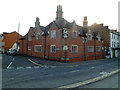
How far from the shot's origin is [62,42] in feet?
77.6

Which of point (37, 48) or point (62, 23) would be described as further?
point (37, 48)

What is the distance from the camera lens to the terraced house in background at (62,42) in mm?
24000

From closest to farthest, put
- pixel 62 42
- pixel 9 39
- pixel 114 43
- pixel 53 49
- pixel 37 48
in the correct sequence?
pixel 62 42 < pixel 53 49 < pixel 37 48 < pixel 114 43 < pixel 9 39

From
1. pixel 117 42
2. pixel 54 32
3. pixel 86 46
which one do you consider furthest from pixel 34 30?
pixel 117 42

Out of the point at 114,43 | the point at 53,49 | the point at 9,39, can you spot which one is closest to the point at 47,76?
the point at 53,49

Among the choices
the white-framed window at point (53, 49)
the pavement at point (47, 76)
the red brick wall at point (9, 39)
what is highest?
the red brick wall at point (9, 39)

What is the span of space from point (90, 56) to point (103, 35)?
13274 mm

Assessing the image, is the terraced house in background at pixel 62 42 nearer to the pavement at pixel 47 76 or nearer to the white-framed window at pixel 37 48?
the white-framed window at pixel 37 48

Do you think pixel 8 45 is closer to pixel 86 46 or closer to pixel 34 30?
pixel 34 30

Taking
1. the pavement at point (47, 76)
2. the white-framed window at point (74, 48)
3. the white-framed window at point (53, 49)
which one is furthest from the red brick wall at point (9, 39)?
the pavement at point (47, 76)

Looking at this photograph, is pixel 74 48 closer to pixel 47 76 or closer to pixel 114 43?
pixel 47 76

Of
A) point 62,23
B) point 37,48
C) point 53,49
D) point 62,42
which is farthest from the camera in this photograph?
point 37,48

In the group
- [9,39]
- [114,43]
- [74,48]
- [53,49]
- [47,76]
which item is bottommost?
[47,76]

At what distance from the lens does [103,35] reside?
38812mm
